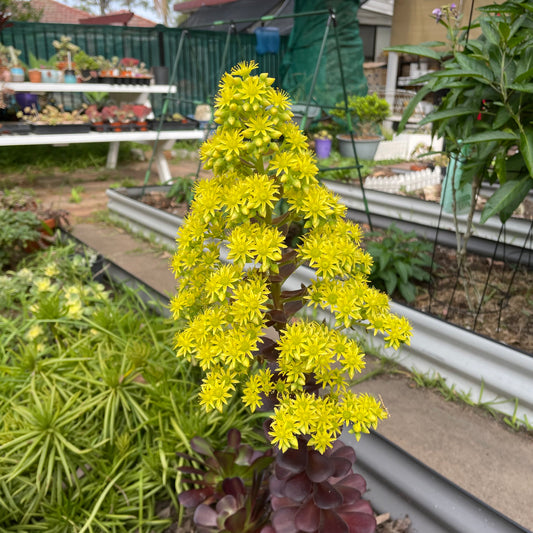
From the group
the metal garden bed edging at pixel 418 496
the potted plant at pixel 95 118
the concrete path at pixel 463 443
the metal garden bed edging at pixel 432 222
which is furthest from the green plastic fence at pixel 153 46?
the metal garden bed edging at pixel 418 496

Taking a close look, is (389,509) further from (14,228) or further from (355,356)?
(14,228)

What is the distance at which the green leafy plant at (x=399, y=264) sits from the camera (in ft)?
8.80

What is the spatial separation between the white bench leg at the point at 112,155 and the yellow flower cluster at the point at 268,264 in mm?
6894

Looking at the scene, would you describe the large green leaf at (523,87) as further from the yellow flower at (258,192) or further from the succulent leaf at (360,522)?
the succulent leaf at (360,522)

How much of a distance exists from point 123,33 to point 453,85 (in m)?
8.94

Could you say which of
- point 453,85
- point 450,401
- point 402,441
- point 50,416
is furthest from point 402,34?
point 50,416

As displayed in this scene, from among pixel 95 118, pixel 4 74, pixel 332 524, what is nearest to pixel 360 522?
pixel 332 524

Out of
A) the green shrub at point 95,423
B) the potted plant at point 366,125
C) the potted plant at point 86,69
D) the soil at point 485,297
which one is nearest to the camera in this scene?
the green shrub at point 95,423

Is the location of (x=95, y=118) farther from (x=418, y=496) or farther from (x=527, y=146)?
(x=418, y=496)

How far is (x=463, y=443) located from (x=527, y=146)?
3.82 ft

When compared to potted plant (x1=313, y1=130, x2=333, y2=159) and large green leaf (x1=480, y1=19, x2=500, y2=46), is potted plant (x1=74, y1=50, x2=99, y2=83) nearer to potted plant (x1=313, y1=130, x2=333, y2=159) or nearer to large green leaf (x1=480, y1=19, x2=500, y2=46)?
potted plant (x1=313, y1=130, x2=333, y2=159)

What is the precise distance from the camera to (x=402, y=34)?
3.29m

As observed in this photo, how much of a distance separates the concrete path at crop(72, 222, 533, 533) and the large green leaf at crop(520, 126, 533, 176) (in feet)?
3.47

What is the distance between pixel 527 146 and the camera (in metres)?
1.76
